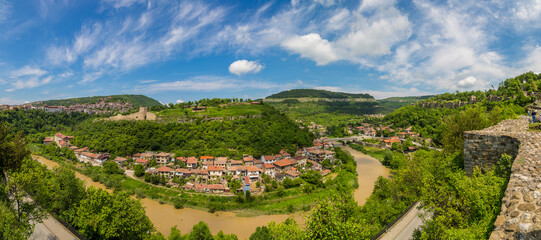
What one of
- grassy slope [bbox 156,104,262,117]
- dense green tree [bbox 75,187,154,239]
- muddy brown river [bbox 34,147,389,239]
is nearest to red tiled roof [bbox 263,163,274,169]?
muddy brown river [bbox 34,147,389,239]

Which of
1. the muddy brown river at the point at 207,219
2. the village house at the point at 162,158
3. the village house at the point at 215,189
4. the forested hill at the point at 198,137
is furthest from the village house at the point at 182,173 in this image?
the village house at the point at 162,158

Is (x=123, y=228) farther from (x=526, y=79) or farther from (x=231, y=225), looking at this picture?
(x=526, y=79)

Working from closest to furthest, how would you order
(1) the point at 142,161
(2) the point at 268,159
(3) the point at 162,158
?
1. (1) the point at 142,161
2. (2) the point at 268,159
3. (3) the point at 162,158

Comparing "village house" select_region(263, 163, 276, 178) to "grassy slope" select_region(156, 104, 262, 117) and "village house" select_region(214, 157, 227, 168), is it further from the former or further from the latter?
"grassy slope" select_region(156, 104, 262, 117)

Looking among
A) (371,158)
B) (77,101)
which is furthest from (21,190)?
(77,101)

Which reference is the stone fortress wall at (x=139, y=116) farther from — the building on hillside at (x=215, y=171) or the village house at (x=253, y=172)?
the village house at (x=253, y=172)

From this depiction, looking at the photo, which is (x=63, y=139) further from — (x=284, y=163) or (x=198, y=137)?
(x=284, y=163)

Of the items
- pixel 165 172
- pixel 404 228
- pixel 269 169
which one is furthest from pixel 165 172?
pixel 404 228
